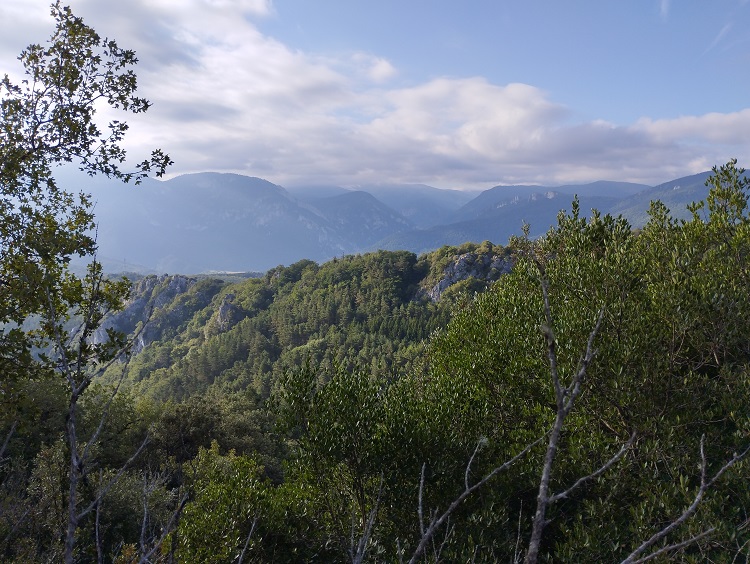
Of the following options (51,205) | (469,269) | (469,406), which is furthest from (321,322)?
(51,205)

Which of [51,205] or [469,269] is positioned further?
[469,269]

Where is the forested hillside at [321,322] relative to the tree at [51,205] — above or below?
below

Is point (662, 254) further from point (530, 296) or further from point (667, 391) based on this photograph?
point (667, 391)

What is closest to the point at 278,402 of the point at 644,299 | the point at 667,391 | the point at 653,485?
the point at 653,485

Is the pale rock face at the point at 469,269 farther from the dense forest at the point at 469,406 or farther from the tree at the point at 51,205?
the tree at the point at 51,205

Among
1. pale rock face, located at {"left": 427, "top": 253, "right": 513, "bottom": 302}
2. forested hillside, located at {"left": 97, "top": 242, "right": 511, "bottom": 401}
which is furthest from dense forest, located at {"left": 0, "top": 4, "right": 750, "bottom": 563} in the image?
pale rock face, located at {"left": 427, "top": 253, "right": 513, "bottom": 302}

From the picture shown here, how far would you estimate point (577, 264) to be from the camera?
17172 millimetres

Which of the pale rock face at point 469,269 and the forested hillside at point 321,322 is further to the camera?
the pale rock face at point 469,269

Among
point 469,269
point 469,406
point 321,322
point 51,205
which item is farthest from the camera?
point 321,322

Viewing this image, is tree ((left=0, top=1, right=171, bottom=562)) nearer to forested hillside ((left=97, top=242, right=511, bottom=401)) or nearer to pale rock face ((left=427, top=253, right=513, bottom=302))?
forested hillside ((left=97, top=242, right=511, bottom=401))

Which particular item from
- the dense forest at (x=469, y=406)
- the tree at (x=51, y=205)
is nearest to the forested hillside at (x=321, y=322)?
the dense forest at (x=469, y=406)

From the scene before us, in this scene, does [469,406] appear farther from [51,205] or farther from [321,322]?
[321,322]

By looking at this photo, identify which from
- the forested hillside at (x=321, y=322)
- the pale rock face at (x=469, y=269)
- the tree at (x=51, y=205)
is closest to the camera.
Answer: the tree at (x=51, y=205)

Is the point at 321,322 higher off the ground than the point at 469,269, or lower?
lower
